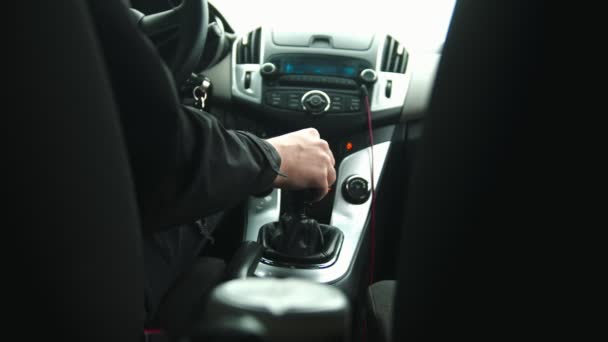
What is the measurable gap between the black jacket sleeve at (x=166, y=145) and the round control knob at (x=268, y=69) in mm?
666

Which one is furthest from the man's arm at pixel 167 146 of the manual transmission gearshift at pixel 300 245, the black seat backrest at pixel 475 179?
the manual transmission gearshift at pixel 300 245

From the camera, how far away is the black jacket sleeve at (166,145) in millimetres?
476

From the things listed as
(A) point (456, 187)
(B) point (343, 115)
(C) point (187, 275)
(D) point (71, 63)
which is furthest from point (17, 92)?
(B) point (343, 115)

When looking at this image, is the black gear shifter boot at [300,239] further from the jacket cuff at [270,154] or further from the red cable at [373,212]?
the jacket cuff at [270,154]

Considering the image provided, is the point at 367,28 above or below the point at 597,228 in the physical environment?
below

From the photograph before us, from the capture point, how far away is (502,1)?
11.0 inches

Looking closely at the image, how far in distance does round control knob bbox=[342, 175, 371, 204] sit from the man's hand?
0.55 metres

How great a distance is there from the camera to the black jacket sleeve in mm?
476

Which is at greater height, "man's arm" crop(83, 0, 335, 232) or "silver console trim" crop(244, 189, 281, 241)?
"man's arm" crop(83, 0, 335, 232)

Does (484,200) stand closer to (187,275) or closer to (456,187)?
(456,187)

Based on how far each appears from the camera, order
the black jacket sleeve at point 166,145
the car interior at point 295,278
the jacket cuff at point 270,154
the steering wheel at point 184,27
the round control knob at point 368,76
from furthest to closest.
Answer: the round control knob at point 368,76
the steering wheel at point 184,27
the jacket cuff at point 270,154
the black jacket sleeve at point 166,145
the car interior at point 295,278

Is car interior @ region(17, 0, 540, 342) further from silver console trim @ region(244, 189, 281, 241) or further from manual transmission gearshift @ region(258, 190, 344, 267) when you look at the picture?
silver console trim @ region(244, 189, 281, 241)

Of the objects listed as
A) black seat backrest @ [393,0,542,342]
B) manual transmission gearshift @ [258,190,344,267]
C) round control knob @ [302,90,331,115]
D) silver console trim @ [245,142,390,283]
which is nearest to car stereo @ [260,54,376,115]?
round control knob @ [302,90,331,115]

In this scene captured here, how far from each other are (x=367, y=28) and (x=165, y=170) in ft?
3.07
